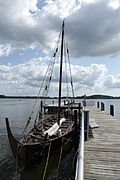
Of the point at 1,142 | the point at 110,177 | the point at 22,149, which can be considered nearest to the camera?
the point at 110,177

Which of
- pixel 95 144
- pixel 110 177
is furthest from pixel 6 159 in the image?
pixel 110 177

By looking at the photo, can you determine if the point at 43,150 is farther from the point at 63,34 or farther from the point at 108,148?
the point at 63,34

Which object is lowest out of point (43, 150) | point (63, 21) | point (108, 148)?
point (43, 150)

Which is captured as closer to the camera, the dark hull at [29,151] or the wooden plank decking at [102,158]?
the wooden plank decking at [102,158]

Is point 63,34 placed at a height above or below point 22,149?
above

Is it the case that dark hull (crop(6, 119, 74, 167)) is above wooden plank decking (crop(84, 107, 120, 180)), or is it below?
below

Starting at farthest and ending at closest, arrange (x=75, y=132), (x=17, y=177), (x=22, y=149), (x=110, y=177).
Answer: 1. (x=75, y=132)
2. (x=17, y=177)
3. (x=22, y=149)
4. (x=110, y=177)

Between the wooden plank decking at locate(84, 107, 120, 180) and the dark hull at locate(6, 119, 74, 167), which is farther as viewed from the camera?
the dark hull at locate(6, 119, 74, 167)

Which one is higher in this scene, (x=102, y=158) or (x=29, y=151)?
(x=102, y=158)

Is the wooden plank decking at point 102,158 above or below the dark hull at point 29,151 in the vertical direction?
above

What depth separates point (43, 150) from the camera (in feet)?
34.9

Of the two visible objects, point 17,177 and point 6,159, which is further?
point 6,159

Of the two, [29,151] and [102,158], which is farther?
[29,151]

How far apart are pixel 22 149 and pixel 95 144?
3.66m
